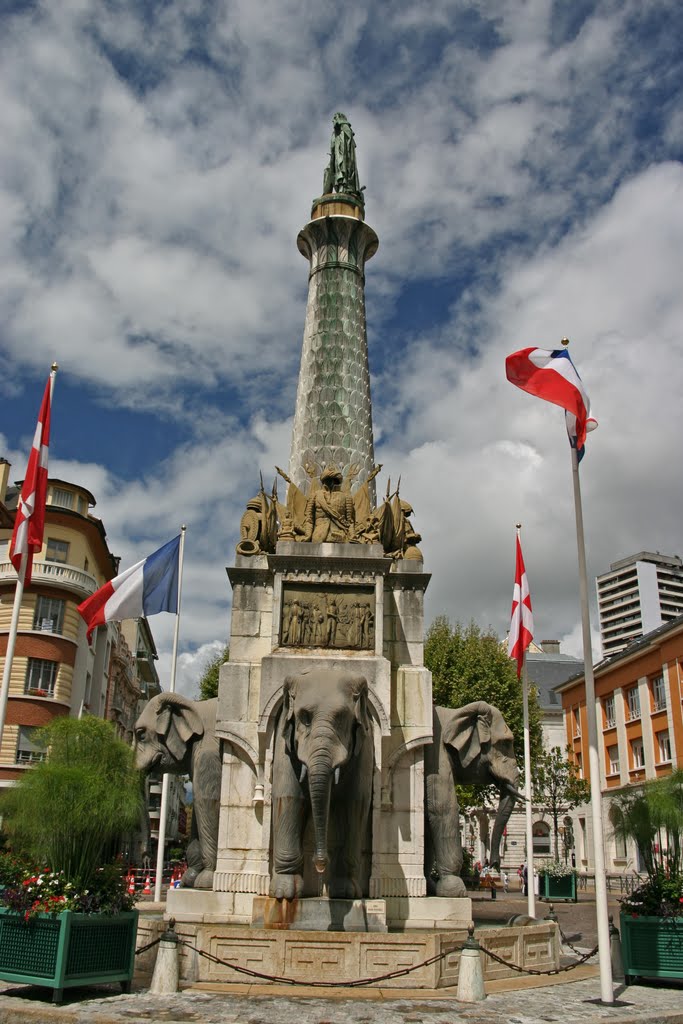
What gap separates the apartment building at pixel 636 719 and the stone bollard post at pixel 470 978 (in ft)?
112

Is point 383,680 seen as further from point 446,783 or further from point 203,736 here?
point 203,736

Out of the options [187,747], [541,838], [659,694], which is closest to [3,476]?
[187,747]

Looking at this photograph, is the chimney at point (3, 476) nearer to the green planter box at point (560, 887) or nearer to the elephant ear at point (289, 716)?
the green planter box at point (560, 887)

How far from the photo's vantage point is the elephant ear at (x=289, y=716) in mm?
13109

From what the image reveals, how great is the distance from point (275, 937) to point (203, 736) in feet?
15.7

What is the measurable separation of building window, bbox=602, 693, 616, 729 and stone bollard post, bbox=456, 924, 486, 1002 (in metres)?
44.3

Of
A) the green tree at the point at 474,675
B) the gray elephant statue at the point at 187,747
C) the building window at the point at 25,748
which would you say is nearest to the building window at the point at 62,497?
the building window at the point at 25,748

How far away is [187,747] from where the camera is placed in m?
15.9

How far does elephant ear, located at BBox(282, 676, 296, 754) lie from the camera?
13109 millimetres

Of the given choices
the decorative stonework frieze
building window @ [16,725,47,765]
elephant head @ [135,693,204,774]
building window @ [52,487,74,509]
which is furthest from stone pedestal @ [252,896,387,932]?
building window @ [52,487,74,509]

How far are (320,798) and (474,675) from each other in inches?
1110

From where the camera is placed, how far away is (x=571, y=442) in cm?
1366

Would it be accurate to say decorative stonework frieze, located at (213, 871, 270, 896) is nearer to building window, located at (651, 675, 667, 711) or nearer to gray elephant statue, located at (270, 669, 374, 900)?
gray elephant statue, located at (270, 669, 374, 900)

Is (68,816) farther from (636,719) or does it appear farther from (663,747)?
(636,719)
